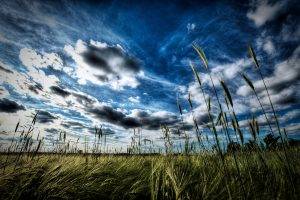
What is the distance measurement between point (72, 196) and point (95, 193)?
32 centimetres

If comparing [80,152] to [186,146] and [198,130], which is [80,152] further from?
[198,130]

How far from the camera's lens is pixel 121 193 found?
324cm

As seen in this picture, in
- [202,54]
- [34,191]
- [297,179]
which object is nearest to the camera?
[202,54]

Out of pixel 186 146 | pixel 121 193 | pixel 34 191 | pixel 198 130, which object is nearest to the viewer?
pixel 34 191

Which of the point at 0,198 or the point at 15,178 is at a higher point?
the point at 15,178

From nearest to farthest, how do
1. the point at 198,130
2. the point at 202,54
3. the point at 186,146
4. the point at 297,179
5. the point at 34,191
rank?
the point at 202,54
the point at 34,191
the point at 297,179
the point at 198,130
the point at 186,146

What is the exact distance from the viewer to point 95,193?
3.02 m

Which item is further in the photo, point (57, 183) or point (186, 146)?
point (186, 146)

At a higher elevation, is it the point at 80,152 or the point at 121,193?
the point at 80,152

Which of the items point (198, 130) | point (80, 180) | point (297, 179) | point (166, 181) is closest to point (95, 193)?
point (80, 180)

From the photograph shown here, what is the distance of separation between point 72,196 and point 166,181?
53.0 inches

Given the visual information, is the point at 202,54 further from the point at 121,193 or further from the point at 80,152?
the point at 80,152

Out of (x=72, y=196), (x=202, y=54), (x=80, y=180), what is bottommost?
(x=72, y=196)

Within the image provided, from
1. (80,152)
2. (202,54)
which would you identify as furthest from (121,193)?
(80,152)
